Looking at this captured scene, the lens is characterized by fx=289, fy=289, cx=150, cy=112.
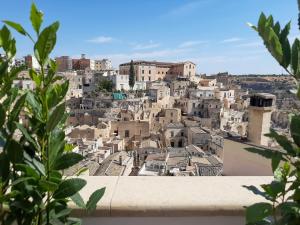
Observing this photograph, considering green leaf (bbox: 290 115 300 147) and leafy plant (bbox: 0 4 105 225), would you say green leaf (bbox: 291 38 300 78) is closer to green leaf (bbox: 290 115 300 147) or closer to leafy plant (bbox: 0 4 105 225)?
green leaf (bbox: 290 115 300 147)

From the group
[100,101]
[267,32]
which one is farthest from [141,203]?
[100,101]

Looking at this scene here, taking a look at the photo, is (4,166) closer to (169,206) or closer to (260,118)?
(169,206)

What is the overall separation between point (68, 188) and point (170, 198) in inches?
22.0

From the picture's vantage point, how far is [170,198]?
46.4 inches

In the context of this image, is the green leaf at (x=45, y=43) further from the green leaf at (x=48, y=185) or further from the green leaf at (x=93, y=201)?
the green leaf at (x=93, y=201)

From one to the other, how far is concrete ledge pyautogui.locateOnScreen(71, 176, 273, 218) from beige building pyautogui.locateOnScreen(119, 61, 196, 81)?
45.3 meters

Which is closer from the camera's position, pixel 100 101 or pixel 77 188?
pixel 77 188

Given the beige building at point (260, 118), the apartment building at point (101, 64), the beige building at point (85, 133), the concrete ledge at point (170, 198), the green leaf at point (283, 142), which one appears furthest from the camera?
the apartment building at point (101, 64)

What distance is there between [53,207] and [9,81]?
13.7 inches

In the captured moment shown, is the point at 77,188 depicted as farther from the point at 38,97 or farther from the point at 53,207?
the point at 38,97

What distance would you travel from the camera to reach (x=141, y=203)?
114cm

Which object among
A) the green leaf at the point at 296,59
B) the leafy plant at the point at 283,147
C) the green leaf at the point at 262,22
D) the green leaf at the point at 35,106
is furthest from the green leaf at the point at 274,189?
the green leaf at the point at 35,106

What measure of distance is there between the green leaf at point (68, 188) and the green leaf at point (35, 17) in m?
0.37

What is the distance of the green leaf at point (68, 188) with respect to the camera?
73 cm
